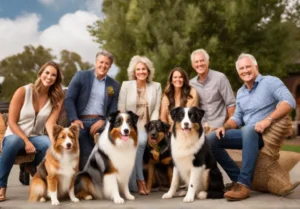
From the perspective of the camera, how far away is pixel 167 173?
19.4 feet

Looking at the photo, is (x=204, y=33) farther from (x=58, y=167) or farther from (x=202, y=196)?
(x=58, y=167)

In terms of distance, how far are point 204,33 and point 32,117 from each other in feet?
42.7

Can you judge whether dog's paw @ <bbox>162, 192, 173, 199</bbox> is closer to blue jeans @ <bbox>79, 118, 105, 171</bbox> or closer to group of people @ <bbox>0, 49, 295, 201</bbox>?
group of people @ <bbox>0, 49, 295, 201</bbox>

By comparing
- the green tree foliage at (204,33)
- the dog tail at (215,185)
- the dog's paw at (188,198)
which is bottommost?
the dog's paw at (188,198)

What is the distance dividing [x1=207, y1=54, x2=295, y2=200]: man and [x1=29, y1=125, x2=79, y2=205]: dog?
6.20 feet

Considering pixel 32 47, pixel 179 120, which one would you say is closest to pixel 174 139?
pixel 179 120

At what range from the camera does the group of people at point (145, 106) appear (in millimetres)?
5113

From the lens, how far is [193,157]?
5055 mm

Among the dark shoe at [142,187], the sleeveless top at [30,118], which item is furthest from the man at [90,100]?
the dark shoe at [142,187]

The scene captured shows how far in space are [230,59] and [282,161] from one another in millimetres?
11562

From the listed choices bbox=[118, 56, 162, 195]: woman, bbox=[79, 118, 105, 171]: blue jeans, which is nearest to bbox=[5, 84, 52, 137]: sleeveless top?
bbox=[79, 118, 105, 171]: blue jeans

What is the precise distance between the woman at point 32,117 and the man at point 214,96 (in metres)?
2.06

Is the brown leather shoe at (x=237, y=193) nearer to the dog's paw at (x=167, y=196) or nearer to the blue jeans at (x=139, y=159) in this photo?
the dog's paw at (x=167, y=196)

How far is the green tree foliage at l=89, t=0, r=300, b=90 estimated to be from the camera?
54.9ft
